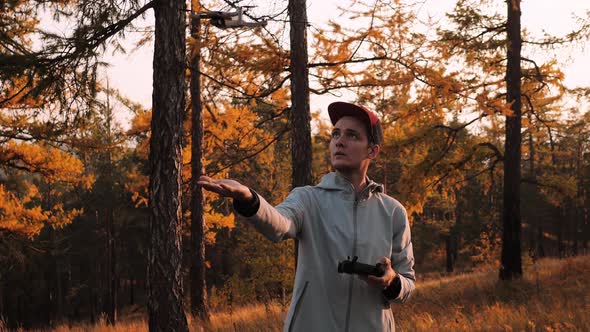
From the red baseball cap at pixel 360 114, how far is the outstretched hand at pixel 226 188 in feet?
2.44

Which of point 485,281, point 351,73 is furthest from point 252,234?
point 351,73

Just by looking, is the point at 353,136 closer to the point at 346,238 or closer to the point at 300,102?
the point at 346,238

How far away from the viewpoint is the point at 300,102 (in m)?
7.19

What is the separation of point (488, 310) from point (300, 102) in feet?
12.5

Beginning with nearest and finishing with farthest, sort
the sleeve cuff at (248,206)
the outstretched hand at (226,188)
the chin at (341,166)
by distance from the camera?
1. the outstretched hand at (226,188)
2. the sleeve cuff at (248,206)
3. the chin at (341,166)

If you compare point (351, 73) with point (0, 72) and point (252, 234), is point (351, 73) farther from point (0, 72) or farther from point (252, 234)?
point (252, 234)

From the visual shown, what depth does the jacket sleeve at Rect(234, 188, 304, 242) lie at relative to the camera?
1.73 meters

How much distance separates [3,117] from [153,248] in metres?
8.52

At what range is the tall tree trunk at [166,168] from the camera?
16.5 feet

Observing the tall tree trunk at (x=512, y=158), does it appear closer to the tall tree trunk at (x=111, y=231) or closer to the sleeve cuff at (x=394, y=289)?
the sleeve cuff at (x=394, y=289)

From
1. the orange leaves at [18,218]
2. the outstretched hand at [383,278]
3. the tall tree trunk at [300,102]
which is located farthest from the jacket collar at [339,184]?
the orange leaves at [18,218]

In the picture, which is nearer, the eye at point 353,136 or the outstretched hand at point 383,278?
the outstretched hand at point 383,278

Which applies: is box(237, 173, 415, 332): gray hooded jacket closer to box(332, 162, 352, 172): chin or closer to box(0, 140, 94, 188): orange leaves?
box(332, 162, 352, 172): chin

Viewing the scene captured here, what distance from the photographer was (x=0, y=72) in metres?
5.36
